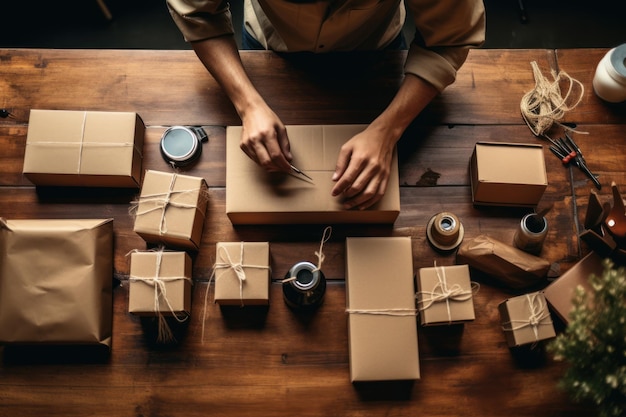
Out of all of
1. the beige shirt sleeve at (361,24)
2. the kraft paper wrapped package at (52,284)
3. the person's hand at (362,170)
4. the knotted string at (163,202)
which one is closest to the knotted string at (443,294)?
the person's hand at (362,170)

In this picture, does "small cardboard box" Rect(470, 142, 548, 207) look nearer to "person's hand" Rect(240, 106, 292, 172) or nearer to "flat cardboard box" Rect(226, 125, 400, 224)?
"flat cardboard box" Rect(226, 125, 400, 224)

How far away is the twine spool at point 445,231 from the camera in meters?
1.29

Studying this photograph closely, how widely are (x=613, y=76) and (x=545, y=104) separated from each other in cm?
18

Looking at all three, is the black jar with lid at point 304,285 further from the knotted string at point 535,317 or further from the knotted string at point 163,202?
the knotted string at point 535,317

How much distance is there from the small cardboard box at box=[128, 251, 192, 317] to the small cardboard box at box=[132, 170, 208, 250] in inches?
1.9

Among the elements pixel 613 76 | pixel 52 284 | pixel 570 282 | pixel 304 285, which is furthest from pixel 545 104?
pixel 52 284

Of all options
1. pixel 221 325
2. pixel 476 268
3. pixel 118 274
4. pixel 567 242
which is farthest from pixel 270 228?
pixel 567 242

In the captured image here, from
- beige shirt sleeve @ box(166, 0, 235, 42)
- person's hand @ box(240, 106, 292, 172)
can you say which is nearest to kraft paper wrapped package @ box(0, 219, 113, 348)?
person's hand @ box(240, 106, 292, 172)

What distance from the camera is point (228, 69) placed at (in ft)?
4.37

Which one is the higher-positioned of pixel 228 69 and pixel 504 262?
pixel 228 69

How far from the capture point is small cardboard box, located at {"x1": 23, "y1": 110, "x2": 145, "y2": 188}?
1.29 m

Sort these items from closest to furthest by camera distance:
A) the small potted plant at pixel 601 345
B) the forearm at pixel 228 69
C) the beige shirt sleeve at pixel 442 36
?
the small potted plant at pixel 601 345 < the beige shirt sleeve at pixel 442 36 < the forearm at pixel 228 69

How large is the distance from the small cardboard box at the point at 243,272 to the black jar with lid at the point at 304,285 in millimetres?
56

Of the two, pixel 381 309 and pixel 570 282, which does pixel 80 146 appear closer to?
pixel 381 309
